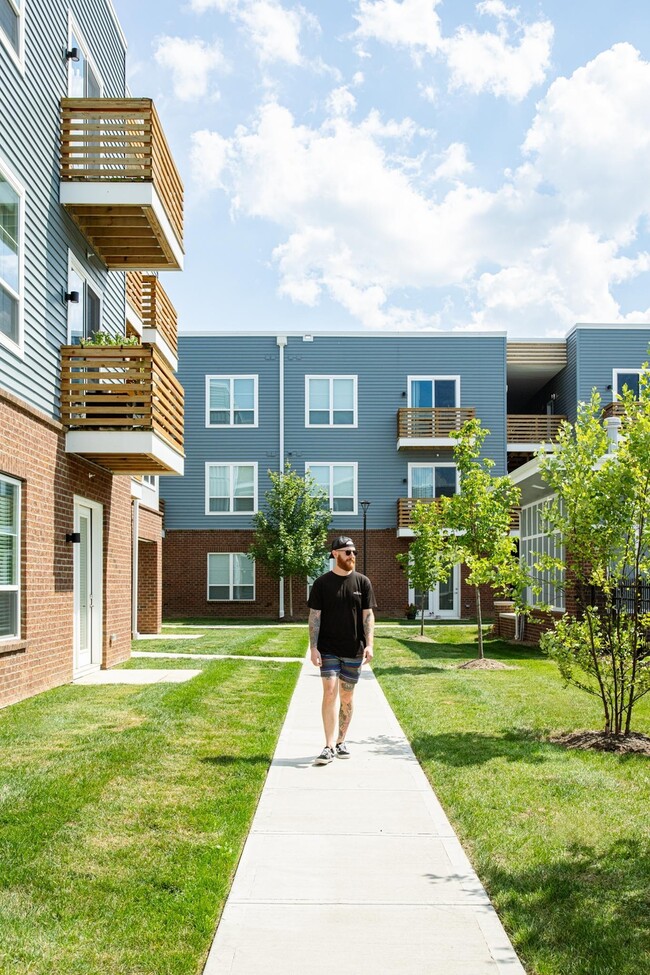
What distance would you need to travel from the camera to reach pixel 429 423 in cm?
3425

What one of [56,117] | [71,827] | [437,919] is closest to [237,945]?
[437,919]

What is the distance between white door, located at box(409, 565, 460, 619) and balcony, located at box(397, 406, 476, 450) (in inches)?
179

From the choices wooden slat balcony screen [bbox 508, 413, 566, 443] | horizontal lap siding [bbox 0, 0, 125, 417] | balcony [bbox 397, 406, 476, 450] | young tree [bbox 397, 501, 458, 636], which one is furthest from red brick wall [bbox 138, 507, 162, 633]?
wooden slat balcony screen [bbox 508, 413, 566, 443]

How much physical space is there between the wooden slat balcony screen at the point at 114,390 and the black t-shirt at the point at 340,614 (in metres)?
5.90

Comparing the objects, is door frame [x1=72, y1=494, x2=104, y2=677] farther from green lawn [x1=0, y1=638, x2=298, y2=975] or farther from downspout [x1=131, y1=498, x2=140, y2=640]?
downspout [x1=131, y1=498, x2=140, y2=640]

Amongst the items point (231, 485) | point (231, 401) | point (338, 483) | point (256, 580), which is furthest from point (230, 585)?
point (231, 401)

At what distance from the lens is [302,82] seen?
1452 cm

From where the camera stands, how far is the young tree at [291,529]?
31938 millimetres

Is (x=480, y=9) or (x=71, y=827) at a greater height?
(x=480, y=9)

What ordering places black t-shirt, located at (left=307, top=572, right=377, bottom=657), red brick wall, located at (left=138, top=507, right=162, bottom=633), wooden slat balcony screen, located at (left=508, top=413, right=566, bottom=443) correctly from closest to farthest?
black t-shirt, located at (left=307, top=572, right=377, bottom=657) < red brick wall, located at (left=138, top=507, right=162, bottom=633) < wooden slat balcony screen, located at (left=508, top=413, right=566, bottom=443)

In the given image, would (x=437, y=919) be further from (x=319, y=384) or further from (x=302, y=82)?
(x=319, y=384)

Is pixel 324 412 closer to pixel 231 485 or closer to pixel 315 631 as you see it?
pixel 231 485

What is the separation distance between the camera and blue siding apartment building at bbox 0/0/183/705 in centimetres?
1109

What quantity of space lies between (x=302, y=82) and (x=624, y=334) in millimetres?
22764
